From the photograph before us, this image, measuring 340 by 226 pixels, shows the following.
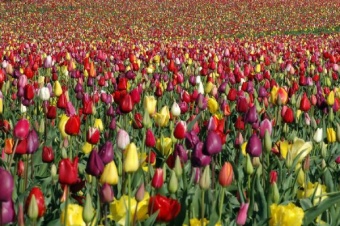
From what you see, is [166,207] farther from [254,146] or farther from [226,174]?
[254,146]

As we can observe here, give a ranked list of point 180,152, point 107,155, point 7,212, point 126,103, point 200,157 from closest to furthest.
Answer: point 7,212
point 107,155
point 200,157
point 180,152
point 126,103

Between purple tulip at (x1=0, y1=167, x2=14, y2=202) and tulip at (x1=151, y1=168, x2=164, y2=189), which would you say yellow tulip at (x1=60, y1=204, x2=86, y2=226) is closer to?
tulip at (x1=151, y1=168, x2=164, y2=189)

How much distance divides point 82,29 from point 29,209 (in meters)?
23.5

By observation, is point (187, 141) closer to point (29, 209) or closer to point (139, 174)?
point (139, 174)

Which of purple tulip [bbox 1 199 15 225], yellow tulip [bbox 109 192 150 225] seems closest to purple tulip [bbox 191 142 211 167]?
yellow tulip [bbox 109 192 150 225]

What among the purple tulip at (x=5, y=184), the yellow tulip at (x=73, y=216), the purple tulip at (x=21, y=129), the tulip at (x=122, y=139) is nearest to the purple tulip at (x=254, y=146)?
the tulip at (x=122, y=139)

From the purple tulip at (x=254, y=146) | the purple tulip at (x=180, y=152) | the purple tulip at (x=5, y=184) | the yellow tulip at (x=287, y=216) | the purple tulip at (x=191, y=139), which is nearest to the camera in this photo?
the purple tulip at (x=5, y=184)

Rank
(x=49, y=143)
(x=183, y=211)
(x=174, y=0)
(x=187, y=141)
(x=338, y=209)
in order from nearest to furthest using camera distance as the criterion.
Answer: (x=183, y=211), (x=338, y=209), (x=187, y=141), (x=49, y=143), (x=174, y=0)

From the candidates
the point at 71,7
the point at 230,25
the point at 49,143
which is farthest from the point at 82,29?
the point at 49,143

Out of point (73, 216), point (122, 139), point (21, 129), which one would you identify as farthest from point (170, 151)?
point (73, 216)

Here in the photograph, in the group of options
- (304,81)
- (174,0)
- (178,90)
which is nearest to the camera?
(304,81)

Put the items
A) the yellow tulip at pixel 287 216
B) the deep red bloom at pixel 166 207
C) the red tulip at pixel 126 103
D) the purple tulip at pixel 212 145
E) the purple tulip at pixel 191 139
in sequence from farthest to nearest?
1. the red tulip at pixel 126 103
2. the purple tulip at pixel 191 139
3. the purple tulip at pixel 212 145
4. the yellow tulip at pixel 287 216
5. the deep red bloom at pixel 166 207

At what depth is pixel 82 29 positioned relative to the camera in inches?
970

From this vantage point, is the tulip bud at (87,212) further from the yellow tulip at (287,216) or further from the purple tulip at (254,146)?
the purple tulip at (254,146)
